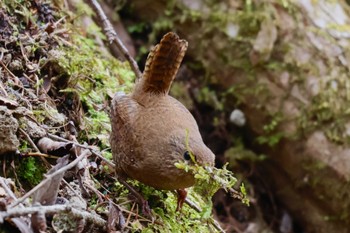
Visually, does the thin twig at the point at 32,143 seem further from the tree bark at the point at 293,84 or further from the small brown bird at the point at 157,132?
the tree bark at the point at 293,84

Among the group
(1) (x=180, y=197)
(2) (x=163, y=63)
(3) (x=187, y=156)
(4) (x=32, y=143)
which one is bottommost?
(1) (x=180, y=197)

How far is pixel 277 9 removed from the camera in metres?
4.55

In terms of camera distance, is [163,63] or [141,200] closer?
[141,200]

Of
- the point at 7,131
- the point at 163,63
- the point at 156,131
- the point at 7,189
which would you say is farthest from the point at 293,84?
the point at 7,189

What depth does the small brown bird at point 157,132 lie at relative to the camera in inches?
80.6

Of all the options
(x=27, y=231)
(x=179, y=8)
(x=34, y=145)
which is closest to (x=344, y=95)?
(x=179, y=8)

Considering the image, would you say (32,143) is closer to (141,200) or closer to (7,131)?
(7,131)

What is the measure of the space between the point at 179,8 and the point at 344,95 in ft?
5.44

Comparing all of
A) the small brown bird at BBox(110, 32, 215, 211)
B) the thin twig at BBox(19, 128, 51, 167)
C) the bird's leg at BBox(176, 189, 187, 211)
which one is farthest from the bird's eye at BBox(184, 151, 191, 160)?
the thin twig at BBox(19, 128, 51, 167)

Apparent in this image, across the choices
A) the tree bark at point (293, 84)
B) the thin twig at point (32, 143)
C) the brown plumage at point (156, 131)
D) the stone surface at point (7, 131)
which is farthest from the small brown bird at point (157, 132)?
the tree bark at point (293, 84)

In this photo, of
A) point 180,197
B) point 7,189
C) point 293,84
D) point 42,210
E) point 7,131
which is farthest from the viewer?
point 293,84

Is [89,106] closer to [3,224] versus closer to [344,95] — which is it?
[3,224]

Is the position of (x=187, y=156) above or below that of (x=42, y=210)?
below

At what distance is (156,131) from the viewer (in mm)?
2158
